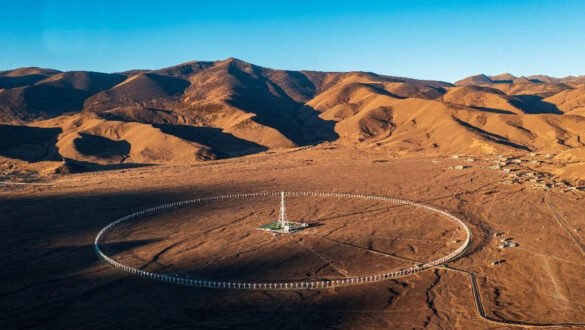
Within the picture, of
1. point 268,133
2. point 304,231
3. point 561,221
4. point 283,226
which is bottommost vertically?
point 304,231

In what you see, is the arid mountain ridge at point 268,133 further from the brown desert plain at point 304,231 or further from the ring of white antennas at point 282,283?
the ring of white antennas at point 282,283

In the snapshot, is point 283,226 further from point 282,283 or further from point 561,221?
point 561,221

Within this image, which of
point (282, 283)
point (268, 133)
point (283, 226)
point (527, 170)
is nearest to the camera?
point (282, 283)

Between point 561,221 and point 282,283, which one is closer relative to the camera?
point 282,283

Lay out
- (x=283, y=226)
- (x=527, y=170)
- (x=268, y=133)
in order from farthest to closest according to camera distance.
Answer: (x=268, y=133) → (x=527, y=170) → (x=283, y=226)

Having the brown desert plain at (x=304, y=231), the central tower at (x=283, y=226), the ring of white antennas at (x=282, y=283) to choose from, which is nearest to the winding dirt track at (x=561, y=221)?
the brown desert plain at (x=304, y=231)

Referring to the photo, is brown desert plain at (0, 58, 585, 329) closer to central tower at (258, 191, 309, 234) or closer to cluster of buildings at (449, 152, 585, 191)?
cluster of buildings at (449, 152, 585, 191)

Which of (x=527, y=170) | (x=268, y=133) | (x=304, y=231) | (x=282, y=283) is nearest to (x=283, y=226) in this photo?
(x=304, y=231)

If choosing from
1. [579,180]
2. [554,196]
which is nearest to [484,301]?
[554,196]
